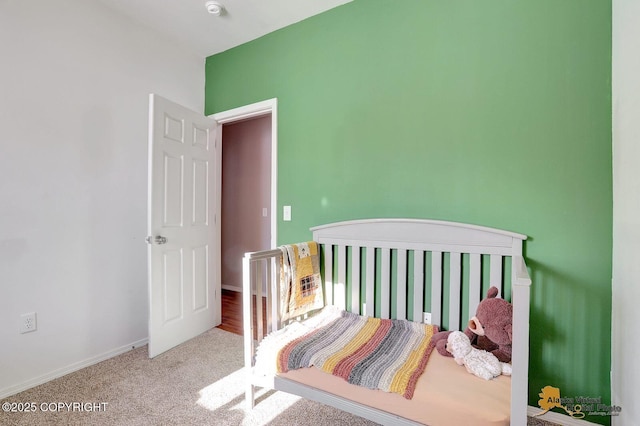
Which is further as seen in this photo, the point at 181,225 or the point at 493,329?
the point at 181,225

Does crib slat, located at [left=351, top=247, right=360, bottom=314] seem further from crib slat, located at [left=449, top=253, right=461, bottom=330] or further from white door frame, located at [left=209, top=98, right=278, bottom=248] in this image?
white door frame, located at [left=209, top=98, right=278, bottom=248]

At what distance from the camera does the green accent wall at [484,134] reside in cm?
148

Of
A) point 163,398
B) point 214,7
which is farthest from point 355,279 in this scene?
point 214,7

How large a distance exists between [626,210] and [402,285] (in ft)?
3.51

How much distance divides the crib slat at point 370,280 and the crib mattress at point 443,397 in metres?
0.64

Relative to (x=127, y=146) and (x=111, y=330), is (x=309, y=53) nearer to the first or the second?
(x=127, y=146)

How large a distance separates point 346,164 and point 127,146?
1668 mm

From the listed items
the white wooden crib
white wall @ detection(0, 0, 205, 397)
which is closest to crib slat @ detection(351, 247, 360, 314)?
the white wooden crib

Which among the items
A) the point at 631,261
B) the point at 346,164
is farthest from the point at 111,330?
the point at 631,261

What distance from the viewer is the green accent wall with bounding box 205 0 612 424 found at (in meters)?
1.48

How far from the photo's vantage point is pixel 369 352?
1.44 m

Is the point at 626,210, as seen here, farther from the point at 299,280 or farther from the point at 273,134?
the point at 273,134

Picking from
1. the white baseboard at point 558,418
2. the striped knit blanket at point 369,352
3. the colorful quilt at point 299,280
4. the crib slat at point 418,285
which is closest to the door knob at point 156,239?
the colorful quilt at point 299,280

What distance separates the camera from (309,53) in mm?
2293
